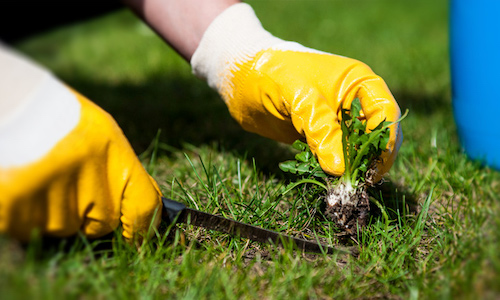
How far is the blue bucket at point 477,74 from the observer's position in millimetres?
2049

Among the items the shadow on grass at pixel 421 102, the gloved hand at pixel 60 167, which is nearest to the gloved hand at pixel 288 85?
the gloved hand at pixel 60 167

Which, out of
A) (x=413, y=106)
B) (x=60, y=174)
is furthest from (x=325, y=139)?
(x=413, y=106)

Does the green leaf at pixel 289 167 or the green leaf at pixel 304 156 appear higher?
the green leaf at pixel 304 156

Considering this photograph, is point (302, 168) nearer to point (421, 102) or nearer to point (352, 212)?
point (352, 212)

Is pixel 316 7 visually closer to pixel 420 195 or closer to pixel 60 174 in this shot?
pixel 420 195

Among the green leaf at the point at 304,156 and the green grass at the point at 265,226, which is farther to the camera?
the green leaf at the point at 304,156

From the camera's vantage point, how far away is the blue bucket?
6.72 ft

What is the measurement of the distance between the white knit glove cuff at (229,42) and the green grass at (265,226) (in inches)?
15.8

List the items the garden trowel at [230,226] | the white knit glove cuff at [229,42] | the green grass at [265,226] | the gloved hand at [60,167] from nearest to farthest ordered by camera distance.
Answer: the gloved hand at [60,167]
the green grass at [265,226]
the garden trowel at [230,226]
the white knit glove cuff at [229,42]

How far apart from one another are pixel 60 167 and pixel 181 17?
105 centimetres

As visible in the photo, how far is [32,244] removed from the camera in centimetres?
118

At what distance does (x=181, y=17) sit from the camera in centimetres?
204

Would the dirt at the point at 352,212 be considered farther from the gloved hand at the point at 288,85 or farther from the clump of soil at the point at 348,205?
the gloved hand at the point at 288,85

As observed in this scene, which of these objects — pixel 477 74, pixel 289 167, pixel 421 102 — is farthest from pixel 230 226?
pixel 421 102
